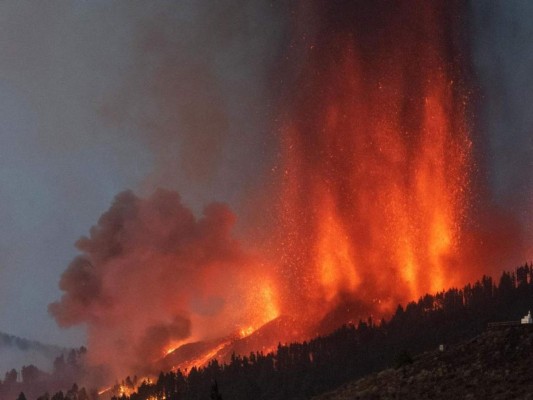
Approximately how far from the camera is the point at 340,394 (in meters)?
123

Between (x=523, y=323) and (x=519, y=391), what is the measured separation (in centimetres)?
2723

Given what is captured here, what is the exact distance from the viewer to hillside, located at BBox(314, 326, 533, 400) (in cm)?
9894

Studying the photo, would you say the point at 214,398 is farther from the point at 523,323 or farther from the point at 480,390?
the point at 523,323

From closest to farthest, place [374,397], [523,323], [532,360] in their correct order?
[532,360]
[374,397]
[523,323]

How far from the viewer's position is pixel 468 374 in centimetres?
10638

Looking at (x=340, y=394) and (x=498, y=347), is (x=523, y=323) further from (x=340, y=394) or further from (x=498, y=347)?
Result: (x=340, y=394)

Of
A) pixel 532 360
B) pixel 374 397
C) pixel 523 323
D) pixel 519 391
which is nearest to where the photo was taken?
pixel 519 391

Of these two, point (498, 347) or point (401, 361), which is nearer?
point (498, 347)

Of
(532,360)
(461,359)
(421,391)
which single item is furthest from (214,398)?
A: (532,360)

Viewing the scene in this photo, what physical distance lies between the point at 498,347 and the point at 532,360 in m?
8.54

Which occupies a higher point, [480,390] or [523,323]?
[523,323]

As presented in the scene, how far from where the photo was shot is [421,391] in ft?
350

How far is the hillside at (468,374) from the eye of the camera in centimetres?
9894

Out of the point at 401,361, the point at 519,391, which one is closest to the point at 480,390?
the point at 519,391
